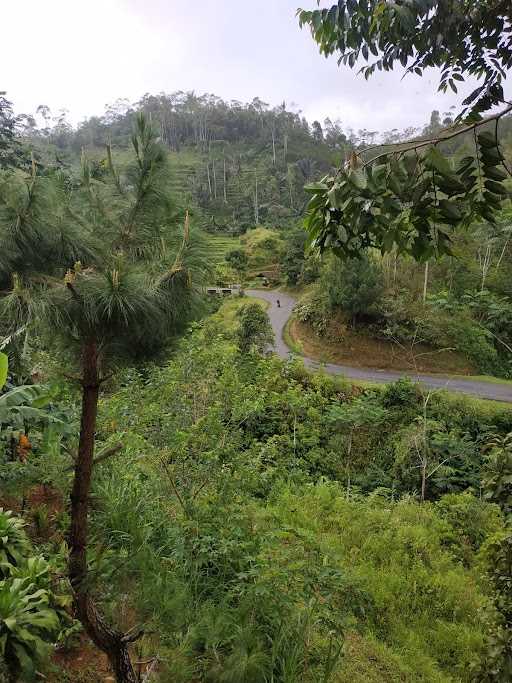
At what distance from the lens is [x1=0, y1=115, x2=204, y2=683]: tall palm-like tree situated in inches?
65.8

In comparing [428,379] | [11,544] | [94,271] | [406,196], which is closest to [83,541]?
[11,544]

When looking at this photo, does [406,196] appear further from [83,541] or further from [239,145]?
[239,145]

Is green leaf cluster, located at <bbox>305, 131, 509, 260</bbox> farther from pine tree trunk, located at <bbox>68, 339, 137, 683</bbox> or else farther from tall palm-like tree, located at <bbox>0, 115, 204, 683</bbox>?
pine tree trunk, located at <bbox>68, 339, 137, 683</bbox>

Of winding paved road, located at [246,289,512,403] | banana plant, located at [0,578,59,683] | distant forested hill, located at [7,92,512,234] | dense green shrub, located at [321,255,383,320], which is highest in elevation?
distant forested hill, located at [7,92,512,234]

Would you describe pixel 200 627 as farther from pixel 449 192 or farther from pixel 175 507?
pixel 449 192

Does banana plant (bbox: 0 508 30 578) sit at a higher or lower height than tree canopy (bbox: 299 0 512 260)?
lower

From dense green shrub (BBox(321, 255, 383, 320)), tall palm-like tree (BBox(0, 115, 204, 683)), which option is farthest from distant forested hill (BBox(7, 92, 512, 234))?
tall palm-like tree (BBox(0, 115, 204, 683))

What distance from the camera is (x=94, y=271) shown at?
1806 mm

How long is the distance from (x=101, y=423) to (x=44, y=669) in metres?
3.25

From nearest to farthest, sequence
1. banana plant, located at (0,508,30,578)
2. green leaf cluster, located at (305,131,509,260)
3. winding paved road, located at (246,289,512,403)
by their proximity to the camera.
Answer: green leaf cluster, located at (305,131,509,260), banana plant, located at (0,508,30,578), winding paved road, located at (246,289,512,403)

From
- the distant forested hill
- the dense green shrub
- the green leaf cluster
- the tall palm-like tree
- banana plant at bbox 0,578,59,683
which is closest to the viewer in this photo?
the green leaf cluster

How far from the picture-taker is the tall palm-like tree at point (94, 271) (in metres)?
1.67

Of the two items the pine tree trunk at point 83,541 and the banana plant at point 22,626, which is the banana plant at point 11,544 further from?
the pine tree trunk at point 83,541

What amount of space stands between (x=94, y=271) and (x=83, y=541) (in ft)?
4.14
